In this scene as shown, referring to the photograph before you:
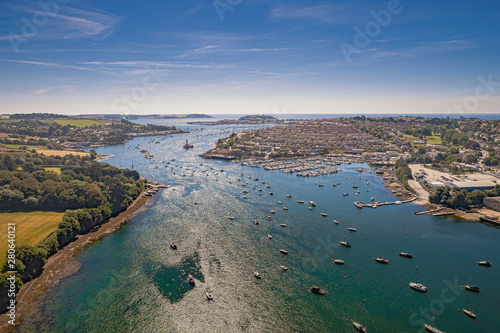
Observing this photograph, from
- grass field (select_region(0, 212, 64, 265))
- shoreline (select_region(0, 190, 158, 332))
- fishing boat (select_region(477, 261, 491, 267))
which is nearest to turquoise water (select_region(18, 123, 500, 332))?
fishing boat (select_region(477, 261, 491, 267))

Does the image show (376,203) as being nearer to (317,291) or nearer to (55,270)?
(317,291)

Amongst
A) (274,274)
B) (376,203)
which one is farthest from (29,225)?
(376,203)

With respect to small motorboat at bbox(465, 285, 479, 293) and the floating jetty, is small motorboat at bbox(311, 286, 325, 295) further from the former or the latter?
the floating jetty

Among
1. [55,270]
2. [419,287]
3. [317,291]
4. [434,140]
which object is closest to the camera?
[317,291]

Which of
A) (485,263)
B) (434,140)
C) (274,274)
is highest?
(434,140)

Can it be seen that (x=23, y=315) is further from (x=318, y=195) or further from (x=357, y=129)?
(x=357, y=129)

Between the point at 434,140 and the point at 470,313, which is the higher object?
the point at 434,140

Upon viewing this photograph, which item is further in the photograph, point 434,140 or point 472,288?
point 434,140

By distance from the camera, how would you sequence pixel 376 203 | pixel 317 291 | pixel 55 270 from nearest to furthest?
pixel 317 291 → pixel 55 270 → pixel 376 203

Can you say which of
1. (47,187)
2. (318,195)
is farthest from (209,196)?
(47,187)
